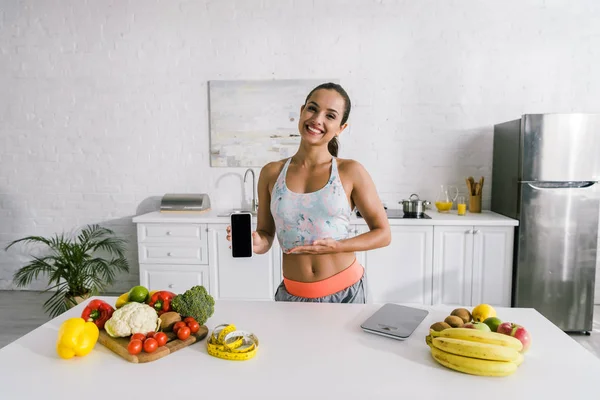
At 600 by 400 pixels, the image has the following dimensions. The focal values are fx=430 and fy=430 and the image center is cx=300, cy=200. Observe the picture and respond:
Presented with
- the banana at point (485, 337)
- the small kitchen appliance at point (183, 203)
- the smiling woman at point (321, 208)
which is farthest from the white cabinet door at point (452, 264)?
the banana at point (485, 337)

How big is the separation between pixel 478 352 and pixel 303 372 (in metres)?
0.45

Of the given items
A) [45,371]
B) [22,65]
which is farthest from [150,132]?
[45,371]

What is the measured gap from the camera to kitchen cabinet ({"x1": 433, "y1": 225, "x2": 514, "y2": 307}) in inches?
130

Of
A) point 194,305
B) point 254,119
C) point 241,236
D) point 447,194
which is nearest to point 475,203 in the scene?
point 447,194

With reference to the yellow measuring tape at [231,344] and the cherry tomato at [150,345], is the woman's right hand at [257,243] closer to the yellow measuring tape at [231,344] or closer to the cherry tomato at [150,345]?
the yellow measuring tape at [231,344]

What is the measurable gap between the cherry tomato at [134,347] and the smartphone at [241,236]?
43 centimetres

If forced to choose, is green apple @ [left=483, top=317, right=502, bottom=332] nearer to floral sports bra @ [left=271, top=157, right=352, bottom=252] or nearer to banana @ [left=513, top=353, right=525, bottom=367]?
banana @ [left=513, top=353, right=525, bottom=367]

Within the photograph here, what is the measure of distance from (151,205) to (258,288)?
4.62 feet

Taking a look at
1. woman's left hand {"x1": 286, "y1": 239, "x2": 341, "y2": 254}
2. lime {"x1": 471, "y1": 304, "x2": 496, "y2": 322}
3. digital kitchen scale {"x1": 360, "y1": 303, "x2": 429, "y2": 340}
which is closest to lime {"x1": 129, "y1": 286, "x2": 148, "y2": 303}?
woman's left hand {"x1": 286, "y1": 239, "x2": 341, "y2": 254}

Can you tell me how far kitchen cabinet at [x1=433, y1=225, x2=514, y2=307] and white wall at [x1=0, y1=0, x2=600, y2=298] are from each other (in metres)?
0.66

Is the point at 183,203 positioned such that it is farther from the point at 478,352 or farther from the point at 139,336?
the point at 478,352

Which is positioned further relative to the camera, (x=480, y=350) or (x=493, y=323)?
(x=493, y=323)

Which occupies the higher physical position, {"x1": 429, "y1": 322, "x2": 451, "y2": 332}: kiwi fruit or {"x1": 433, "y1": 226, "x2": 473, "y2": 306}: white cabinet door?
{"x1": 429, "y1": 322, "x2": 451, "y2": 332}: kiwi fruit

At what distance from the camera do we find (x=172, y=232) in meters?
3.52
